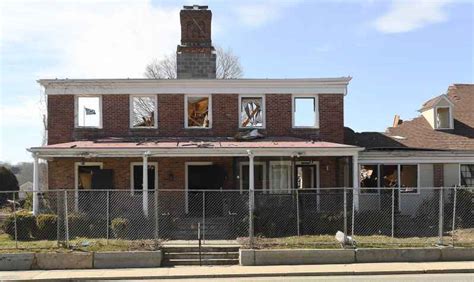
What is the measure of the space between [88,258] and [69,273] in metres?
0.85

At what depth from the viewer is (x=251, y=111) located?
2484cm

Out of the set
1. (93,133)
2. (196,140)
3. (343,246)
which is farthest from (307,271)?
(93,133)

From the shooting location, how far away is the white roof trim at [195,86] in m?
24.1

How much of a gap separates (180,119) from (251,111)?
3064 mm

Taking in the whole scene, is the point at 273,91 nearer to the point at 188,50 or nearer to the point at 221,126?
the point at 221,126

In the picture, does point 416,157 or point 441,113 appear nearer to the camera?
point 416,157

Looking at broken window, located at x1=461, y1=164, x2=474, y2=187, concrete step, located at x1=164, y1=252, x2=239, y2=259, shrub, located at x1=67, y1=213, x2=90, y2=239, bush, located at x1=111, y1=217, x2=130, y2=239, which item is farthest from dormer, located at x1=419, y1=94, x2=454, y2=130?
shrub, located at x1=67, y1=213, x2=90, y2=239

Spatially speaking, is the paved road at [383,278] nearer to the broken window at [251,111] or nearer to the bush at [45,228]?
the bush at [45,228]

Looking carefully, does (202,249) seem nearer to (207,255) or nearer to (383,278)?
(207,255)

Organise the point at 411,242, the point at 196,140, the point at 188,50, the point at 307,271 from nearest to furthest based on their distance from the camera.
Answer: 1. the point at 307,271
2. the point at 411,242
3. the point at 196,140
4. the point at 188,50

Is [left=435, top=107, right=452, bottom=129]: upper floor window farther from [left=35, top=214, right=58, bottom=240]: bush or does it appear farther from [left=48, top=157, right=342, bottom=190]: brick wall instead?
[left=35, top=214, right=58, bottom=240]: bush

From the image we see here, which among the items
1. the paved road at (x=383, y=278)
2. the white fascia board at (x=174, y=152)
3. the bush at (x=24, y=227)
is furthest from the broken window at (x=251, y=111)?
the paved road at (x=383, y=278)

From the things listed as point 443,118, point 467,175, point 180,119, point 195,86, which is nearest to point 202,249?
point 180,119

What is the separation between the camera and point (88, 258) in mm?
15312
